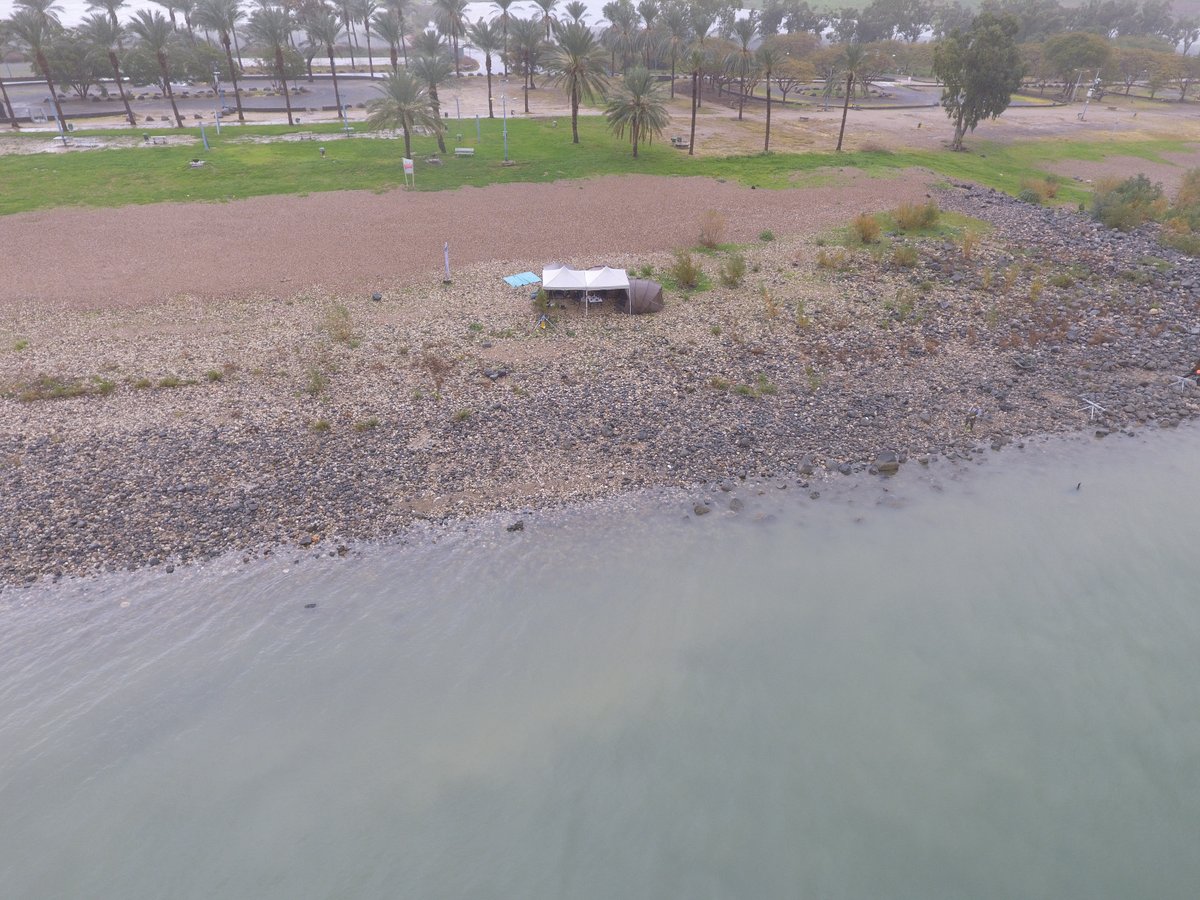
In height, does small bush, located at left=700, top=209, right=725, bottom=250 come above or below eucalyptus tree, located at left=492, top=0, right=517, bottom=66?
below

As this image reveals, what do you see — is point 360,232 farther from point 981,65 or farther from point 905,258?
point 981,65

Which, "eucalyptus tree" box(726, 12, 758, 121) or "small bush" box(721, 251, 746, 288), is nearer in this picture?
"small bush" box(721, 251, 746, 288)

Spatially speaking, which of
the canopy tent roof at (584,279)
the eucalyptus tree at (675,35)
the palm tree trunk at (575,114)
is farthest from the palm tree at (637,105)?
the canopy tent roof at (584,279)

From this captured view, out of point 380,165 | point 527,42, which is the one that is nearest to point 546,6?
point 527,42

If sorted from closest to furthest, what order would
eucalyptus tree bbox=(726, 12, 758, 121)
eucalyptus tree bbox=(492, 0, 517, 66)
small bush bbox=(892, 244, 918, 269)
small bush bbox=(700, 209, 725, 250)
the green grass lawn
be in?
small bush bbox=(892, 244, 918, 269), small bush bbox=(700, 209, 725, 250), the green grass lawn, eucalyptus tree bbox=(726, 12, 758, 121), eucalyptus tree bbox=(492, 0, 517, 66)

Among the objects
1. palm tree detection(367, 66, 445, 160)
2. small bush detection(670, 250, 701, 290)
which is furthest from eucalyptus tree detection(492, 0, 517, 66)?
small bush detection(670, 250, 701, 290)

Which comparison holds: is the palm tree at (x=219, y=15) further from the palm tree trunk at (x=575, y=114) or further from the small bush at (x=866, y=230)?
the small bush at (x=866, y=230)

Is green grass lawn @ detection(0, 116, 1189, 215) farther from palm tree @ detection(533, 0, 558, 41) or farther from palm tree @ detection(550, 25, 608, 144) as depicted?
palm tree @ detection(533, 0, 558, 41)
